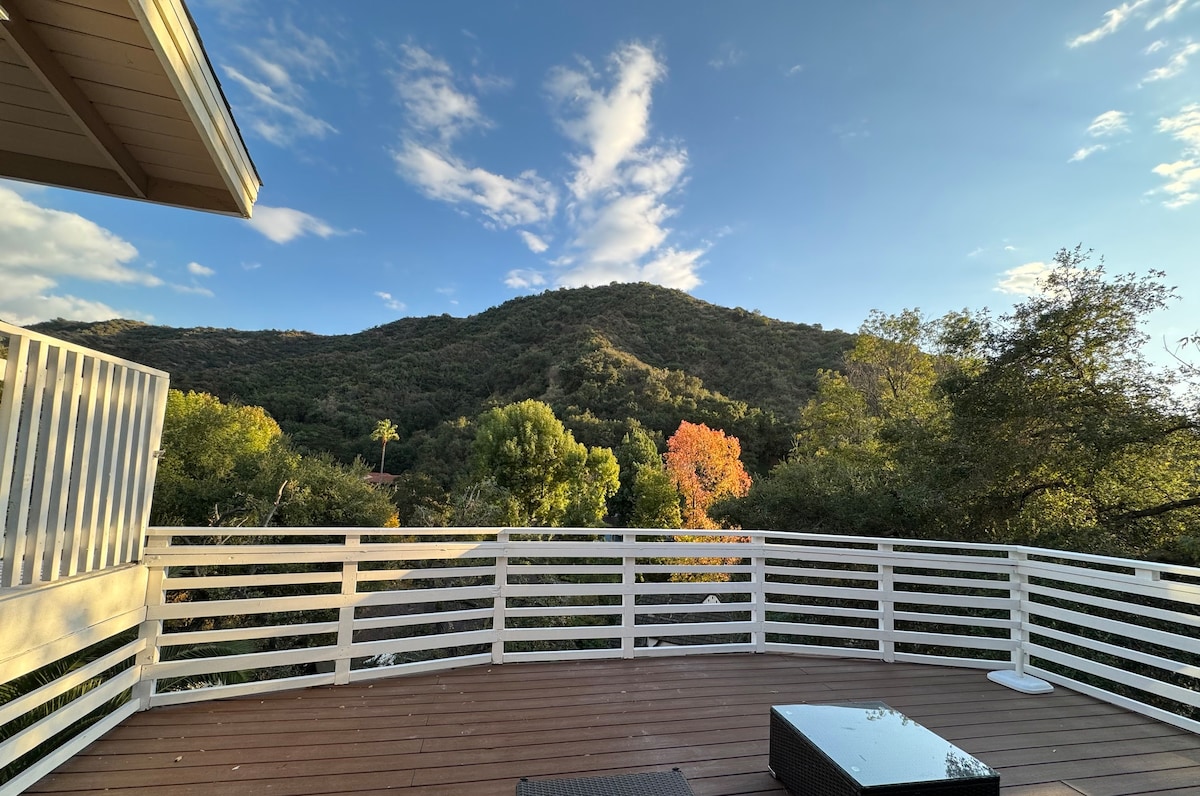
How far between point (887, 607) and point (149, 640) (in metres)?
4.57

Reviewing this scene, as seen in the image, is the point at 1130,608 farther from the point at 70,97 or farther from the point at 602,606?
the point at 70,97

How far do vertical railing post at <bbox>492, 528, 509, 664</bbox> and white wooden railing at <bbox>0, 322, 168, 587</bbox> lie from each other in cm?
190

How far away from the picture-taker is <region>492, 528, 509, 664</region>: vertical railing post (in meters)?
3.56

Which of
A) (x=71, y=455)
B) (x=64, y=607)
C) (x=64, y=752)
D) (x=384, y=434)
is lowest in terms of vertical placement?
(x=64, y=752)

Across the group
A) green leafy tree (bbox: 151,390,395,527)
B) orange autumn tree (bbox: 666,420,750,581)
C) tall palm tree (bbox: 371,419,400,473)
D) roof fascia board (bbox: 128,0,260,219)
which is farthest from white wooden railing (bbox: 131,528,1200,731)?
tall palm tree (bbox: 371,419,400,473)

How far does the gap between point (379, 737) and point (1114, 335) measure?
1099 centimetres

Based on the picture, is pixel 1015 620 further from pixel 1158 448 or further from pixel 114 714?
pixel 1158 448

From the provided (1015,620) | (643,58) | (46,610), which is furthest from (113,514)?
(643,58)

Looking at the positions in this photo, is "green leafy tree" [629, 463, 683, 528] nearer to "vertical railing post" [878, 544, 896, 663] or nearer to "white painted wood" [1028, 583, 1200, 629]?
"vertical railing post" [878, 544, 896, 663]

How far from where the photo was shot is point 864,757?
1.81 m

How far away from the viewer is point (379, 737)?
250cm

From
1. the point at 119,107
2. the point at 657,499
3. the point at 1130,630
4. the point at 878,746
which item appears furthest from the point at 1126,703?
the point at 657,499

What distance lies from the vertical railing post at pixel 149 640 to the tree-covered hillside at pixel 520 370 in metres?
22.1

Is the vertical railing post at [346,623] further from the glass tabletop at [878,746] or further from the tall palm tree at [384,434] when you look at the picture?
the tall palm tree at [384,434]
